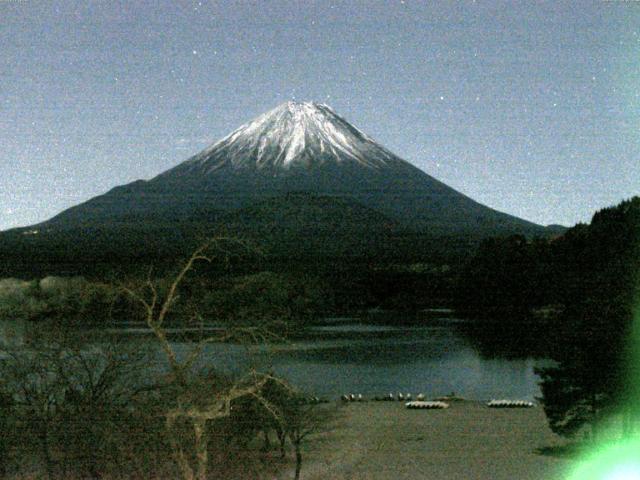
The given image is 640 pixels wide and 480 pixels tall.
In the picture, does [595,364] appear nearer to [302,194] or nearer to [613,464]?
[613,464]

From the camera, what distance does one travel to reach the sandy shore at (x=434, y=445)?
426 inches

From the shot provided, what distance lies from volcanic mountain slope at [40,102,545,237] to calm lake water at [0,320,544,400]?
124 ft

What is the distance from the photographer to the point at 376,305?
52594 millimetres

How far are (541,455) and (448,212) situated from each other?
7107cm

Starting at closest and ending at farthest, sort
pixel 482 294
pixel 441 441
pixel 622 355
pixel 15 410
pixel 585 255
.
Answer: pixel 15 410, pixel 622 355, pixel 441 441, pixel 585 255, pixel 482 294

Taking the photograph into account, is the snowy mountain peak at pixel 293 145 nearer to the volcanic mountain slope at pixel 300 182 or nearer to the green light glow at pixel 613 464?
the volcanic mountain slope at pixel 300 182

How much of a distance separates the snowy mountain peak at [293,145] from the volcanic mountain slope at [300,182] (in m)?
0.11

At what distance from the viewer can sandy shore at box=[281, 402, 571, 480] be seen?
1082 centimetres

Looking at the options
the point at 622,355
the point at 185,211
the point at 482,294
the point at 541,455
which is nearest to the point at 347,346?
the point at 482,294

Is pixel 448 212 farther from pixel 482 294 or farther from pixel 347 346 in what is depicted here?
pixel 347 346

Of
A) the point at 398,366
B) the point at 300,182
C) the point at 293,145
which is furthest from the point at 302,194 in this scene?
the point at 398,366

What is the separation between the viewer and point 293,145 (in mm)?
91562

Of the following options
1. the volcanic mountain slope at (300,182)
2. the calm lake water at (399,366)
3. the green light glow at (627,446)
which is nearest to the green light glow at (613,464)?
the green light glow at (627,446)

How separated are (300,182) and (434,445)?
7436 centimetres
